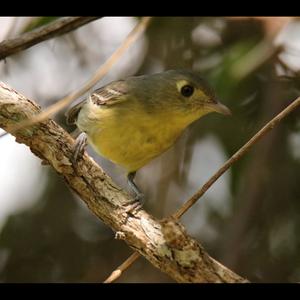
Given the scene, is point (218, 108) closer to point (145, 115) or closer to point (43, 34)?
point (145, 115)

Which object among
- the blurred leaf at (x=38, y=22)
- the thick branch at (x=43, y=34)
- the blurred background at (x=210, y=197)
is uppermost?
the thick branch at (x=43, y=34)

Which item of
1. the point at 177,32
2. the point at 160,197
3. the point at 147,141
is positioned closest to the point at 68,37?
the point at 177,32

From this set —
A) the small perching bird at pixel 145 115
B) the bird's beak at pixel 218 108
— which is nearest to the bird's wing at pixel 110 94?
the small perching bird at pixel 145 115

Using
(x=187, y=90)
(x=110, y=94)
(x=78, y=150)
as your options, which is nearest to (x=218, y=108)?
(x=187, y=90)

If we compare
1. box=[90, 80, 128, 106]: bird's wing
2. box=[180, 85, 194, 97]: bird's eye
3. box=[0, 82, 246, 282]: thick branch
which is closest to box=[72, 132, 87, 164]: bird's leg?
box=[0, 82, 246, 282]: thick branch

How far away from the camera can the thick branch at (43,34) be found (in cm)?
319

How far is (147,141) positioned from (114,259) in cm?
141

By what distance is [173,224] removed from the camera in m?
2.61

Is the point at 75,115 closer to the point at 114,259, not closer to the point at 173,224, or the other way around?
the point at 114,259

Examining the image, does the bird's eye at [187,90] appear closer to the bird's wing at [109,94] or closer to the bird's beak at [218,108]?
the bird's beak at [218,108]

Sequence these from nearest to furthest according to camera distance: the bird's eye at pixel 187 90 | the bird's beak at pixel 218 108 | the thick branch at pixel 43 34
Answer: the thick branch at pixel 43 34 → the bird's beak at pixel 218 108 → the bird's eye at pixel 187 90

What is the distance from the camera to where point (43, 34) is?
3.19 m

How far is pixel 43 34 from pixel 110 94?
115 cm

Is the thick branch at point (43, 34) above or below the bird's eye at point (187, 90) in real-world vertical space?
above
